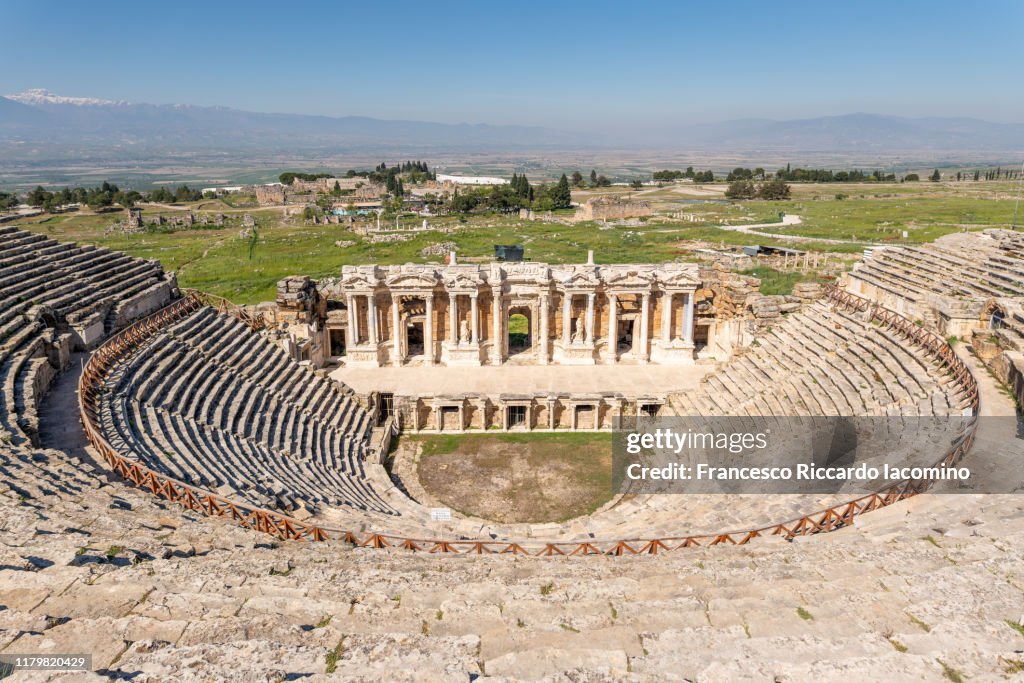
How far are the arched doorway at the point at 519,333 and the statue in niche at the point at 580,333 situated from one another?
2.41m

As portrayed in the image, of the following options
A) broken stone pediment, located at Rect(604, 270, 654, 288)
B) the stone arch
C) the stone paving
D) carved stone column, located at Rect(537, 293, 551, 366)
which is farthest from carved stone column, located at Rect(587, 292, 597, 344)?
the stone arch

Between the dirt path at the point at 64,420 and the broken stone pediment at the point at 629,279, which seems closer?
the dirt path at the point at 64,420

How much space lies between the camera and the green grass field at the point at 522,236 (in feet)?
201

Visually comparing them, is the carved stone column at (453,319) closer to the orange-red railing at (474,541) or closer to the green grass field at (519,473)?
the green grass field at (519,473)

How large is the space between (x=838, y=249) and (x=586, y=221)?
4007cm

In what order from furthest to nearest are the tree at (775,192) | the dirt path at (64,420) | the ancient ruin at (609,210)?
the tree at (775,192) < the ancient ruin at (609,210) < the dirt path at (64,420)

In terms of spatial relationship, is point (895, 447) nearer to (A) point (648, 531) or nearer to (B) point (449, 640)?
(A) point (648, 531)

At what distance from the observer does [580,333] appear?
115 feet

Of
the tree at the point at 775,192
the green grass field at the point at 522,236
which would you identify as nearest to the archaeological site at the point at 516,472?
the green grass field at the point at 522,236

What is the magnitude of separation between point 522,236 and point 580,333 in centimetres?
4581

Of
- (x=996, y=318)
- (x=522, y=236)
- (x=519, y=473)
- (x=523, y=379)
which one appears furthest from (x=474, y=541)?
(x=522, y=236)

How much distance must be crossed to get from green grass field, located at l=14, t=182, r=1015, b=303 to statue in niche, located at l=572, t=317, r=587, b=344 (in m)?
24.5

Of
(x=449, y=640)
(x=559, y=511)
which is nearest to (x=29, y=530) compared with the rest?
(x=449, y=640)

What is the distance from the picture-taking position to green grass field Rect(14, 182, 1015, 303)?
61281 mm
